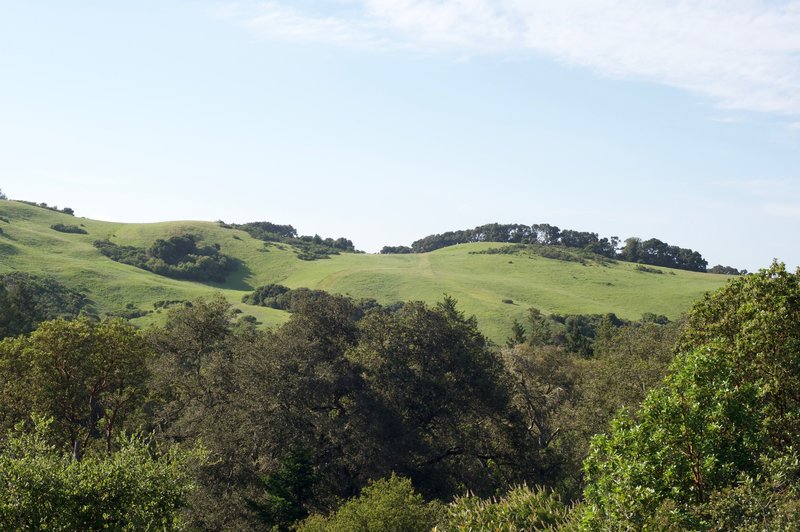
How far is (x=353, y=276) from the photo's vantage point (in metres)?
142

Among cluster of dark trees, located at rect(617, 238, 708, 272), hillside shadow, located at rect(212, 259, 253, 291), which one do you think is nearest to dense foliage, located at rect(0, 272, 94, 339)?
hillside shadow, located at rect(212, 259, 253, 291)

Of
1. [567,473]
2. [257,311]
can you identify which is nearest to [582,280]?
[257,311]

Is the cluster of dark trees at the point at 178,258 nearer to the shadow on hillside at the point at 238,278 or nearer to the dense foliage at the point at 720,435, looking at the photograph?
the shadow on hillside at the point at 238,278

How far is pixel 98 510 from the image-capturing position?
1872cm

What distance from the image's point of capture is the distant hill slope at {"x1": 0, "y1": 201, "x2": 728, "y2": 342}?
375 feet

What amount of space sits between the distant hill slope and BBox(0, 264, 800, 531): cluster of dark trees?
57.4 meters

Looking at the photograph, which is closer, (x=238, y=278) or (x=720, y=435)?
(x=720, y=435)

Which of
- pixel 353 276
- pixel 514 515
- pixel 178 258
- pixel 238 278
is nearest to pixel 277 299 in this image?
pixel 353 276

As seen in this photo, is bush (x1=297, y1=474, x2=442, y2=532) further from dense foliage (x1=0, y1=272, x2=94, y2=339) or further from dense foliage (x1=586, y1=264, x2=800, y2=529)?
dense foliage (x1=0, y1=272, x2=94, y2=339)

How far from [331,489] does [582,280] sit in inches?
4427

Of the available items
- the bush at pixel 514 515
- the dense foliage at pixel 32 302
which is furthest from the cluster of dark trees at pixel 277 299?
the bush at pixel 514 515

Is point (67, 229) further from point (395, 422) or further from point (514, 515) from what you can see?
point (514, 515)

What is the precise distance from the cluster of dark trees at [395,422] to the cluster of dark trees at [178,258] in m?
95.5

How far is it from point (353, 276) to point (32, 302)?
7300cm
